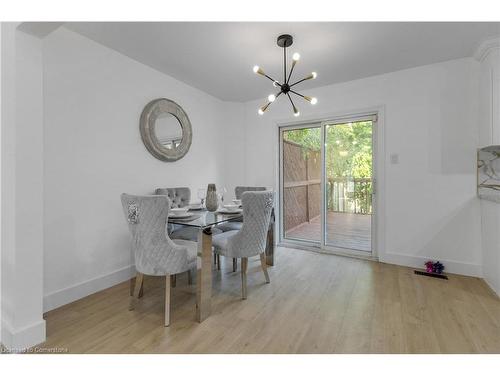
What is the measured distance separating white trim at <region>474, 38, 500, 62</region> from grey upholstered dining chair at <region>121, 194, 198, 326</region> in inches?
135

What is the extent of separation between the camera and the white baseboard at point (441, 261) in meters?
2.74

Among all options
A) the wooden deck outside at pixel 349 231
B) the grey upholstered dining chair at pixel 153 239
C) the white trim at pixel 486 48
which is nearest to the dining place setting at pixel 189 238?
the grey upholstered dining chair at pixel 153 239

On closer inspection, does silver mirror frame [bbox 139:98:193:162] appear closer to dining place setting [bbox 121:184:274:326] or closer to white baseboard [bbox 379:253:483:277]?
dining place setting [bbox 121:184:274:326]

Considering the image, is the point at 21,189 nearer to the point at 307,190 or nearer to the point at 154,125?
the point at 154,125

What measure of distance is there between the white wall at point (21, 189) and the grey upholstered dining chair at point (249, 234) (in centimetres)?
138

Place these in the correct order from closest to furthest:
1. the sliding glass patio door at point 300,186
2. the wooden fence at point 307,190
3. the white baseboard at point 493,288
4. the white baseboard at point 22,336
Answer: the white baseboard at point 22,336 < the white baseboard at point 493,288 < the wooden fence at point 307,190 < the sliding glass patio door at point 300,186

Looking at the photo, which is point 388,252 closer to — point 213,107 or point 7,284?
point 213,107

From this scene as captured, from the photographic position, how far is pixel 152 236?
178cm

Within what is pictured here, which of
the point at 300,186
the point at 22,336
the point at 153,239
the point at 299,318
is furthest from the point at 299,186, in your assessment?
the point at 22,336

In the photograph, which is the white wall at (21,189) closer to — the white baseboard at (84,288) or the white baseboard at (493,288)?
the white baseboard at (84,288)

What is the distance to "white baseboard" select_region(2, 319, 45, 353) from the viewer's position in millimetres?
1522

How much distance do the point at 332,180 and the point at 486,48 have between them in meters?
2.16

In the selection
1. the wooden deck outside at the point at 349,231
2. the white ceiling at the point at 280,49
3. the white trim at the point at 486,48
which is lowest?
the wooden deck outside at the point at 349,231

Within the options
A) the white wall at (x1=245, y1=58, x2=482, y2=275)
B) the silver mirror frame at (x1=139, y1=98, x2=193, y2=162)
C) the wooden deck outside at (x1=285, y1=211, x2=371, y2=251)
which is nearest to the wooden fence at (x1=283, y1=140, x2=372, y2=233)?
the wooden deck outside at (x1=285, y1=211, x2=371, y2=251)
